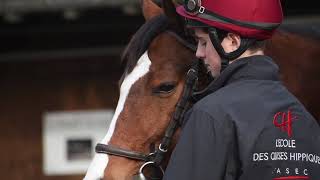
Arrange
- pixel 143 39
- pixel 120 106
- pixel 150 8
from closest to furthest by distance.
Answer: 1. pixel 120 106
2. pixel 143 39
3. pixel 150 8

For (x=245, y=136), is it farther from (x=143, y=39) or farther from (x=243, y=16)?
(x=143, y=39)

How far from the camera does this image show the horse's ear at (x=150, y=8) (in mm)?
3521

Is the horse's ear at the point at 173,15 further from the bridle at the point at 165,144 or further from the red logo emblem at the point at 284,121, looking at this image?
the red logo emblem at the point at 284,121

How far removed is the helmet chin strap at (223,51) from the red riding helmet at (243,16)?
2 centimetres

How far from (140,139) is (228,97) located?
0.88m

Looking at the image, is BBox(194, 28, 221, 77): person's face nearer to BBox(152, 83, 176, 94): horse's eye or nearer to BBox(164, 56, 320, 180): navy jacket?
BBox(164, 56, 320, 180): navy jacket

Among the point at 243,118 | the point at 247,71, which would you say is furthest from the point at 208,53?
the point at 243,118

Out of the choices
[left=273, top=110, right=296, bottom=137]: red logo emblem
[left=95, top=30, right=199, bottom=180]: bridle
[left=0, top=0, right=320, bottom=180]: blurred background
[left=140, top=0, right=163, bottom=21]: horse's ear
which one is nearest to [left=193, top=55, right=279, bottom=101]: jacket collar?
[left=273, top=110, right=296, bottom=137]: red logo emblem

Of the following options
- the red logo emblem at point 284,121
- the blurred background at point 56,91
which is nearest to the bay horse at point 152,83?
the red logo emblem at point 284,121

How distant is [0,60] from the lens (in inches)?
281

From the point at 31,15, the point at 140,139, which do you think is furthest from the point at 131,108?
the point at 31,15

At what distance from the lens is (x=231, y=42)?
2.49m

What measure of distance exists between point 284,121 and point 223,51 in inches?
12.5

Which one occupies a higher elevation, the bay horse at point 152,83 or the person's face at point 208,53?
the person's face at point 208,53
